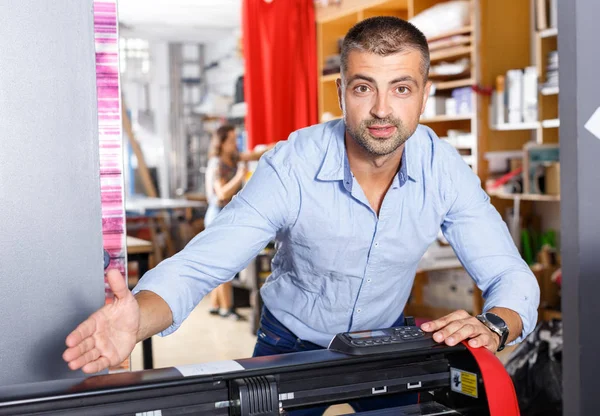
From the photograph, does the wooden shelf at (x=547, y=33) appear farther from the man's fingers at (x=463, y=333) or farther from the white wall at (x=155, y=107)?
the white wall at (x=155, y=107)

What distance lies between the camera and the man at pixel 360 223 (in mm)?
1528

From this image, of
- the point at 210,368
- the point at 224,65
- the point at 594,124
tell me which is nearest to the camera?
the point at 210,368

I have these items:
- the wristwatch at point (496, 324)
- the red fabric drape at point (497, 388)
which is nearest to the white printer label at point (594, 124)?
the wristwatch at point (496, 324)

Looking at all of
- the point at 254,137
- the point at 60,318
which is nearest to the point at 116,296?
the point at 60,318

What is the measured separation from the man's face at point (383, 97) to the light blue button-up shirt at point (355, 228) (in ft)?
0.49

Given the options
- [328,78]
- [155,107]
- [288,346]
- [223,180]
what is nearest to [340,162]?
[288,346]

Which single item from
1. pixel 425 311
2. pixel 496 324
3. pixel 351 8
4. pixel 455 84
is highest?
pixel 351 8

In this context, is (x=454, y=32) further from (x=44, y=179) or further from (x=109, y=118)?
(x=44, y=179)

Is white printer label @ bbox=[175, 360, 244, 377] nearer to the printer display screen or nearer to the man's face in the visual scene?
the printer display screen

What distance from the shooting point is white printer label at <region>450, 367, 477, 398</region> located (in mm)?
1146

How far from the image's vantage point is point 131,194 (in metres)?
9.45

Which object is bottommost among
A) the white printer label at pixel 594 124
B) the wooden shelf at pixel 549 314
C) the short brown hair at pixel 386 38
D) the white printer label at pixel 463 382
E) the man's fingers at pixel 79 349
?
→ the wooden shelf at pixel 549 314

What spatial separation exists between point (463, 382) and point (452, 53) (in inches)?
152

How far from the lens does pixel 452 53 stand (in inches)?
186
